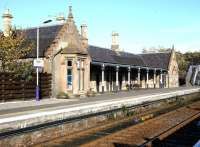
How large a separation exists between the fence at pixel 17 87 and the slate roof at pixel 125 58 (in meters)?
9.01

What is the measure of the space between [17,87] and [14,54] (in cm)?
474

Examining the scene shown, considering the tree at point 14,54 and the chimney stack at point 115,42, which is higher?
the chimney stack at point 115,42

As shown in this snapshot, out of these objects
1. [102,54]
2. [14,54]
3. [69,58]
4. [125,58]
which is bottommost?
[69,58]

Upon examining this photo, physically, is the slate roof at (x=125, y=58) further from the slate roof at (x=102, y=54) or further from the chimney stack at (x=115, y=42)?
the chimney stack at (x=115, y=42)

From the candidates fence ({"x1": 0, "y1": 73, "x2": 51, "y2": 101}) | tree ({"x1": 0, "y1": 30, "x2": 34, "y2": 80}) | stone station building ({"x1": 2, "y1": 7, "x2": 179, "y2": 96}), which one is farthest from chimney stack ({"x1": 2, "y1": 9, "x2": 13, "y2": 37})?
fence ({"x1": 0, "y1": 73, "x2": 51, "y2": 101})

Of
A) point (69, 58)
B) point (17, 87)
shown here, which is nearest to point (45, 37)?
point (69, 58)

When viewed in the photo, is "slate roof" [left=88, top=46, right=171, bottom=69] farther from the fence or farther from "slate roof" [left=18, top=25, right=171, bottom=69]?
the fence

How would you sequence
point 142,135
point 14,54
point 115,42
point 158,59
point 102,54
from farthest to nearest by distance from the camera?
→ point 158,59 → point 115,42 → point 102,54 → point 14,54 → point 142,135

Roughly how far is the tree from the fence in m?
0.93

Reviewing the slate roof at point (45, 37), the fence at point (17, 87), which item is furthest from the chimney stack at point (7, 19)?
the fence at point (17, 87)

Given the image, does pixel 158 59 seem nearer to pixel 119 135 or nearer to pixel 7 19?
pixel 7 19

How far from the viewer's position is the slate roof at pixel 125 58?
40.0 m

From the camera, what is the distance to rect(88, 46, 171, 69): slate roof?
40.0 m

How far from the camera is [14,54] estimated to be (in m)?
29.2
